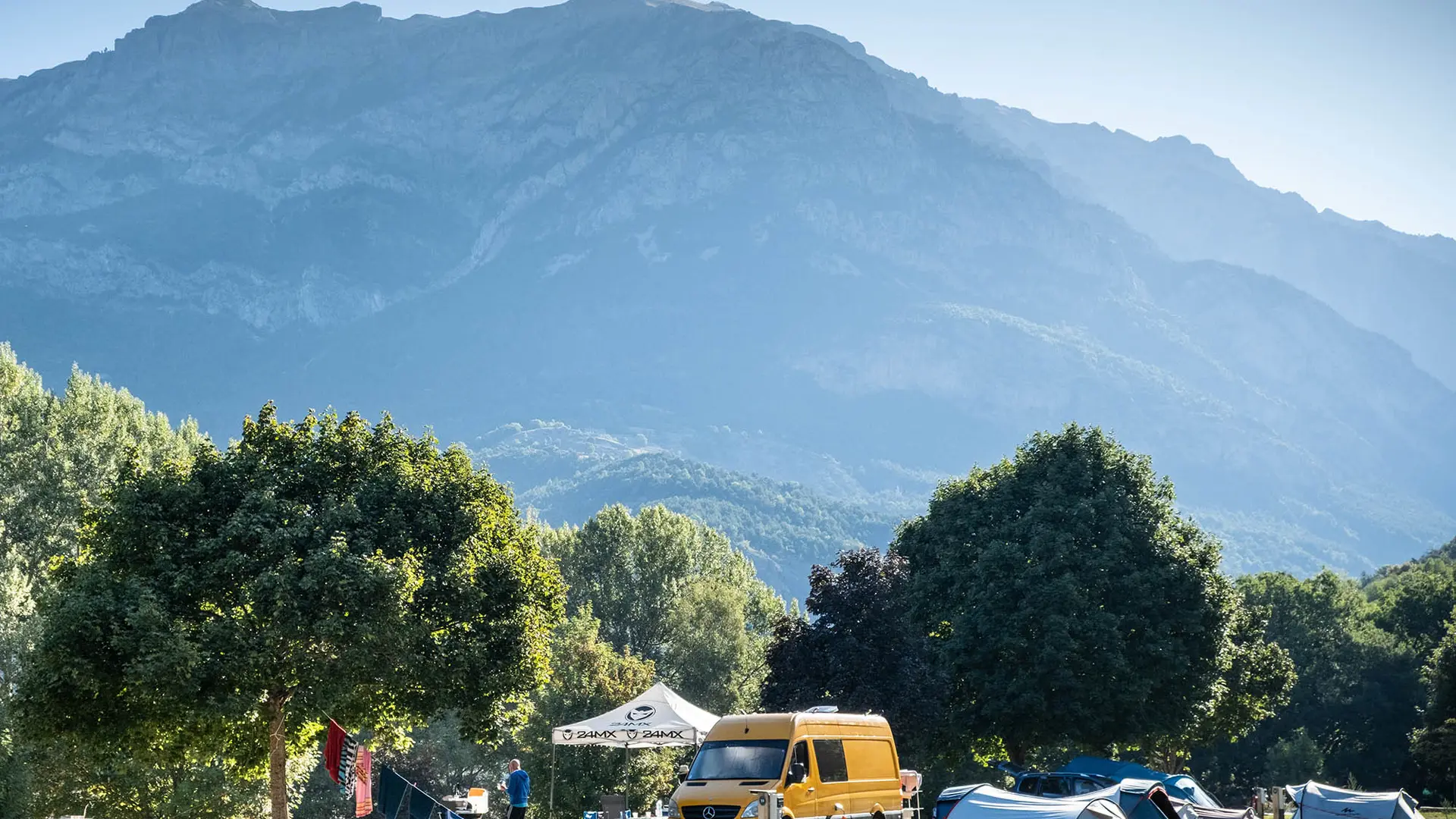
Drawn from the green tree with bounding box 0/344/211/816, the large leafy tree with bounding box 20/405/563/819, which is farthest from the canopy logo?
the green tree with bounding box 0/344/211/816

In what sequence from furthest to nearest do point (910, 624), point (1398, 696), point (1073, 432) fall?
point (1398, 696) < point (1073, 432) < point (910, 624)

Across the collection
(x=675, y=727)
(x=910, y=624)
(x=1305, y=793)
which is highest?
(x=910, y=624)

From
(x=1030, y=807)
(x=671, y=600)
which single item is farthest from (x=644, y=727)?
(x=671, y=600)

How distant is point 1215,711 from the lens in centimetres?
4672

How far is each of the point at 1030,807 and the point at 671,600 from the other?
216 ft

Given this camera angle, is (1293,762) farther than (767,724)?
Yes

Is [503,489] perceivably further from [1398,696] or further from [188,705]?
[1398,696]

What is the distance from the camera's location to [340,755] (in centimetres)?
2520

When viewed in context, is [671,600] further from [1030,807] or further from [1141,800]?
[1030,807]

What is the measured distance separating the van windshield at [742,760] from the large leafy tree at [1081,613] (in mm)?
18074

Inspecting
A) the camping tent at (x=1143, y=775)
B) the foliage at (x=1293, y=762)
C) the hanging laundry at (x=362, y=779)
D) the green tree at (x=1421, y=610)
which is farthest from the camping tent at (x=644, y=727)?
the green tree at (x=1421, y=610)

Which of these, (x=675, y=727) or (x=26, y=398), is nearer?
(x=675, y=727)

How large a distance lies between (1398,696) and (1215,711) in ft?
127

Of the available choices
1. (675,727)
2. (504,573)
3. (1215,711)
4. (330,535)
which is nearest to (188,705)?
(330,535)
